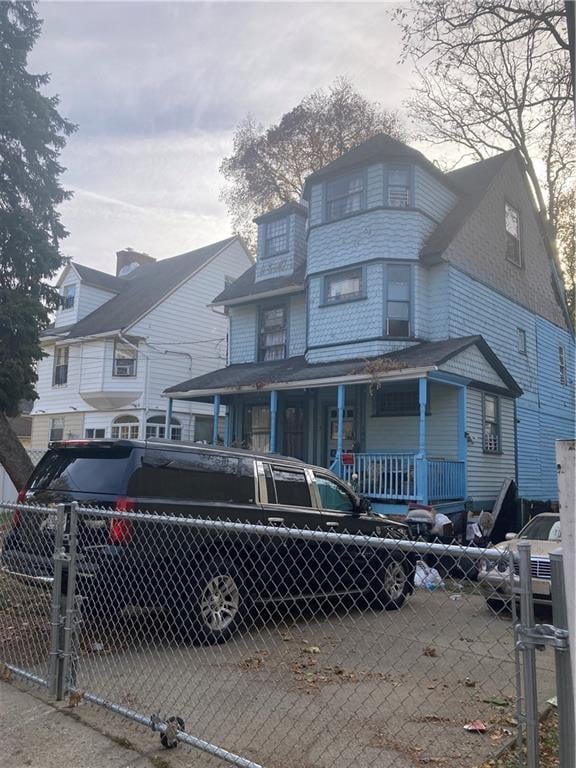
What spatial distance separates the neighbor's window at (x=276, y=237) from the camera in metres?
19.0

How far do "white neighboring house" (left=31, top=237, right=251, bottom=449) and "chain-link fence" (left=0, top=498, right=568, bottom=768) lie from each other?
16.4 m

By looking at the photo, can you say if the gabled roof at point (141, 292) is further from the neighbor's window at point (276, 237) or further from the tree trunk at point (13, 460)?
the tree trunk at point (13, 460)

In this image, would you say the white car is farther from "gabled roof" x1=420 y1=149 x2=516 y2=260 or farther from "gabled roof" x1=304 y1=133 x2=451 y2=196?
"gabled roof" x1=304 y1=133 x2=451 y2=196

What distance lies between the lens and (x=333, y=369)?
47.2 ft

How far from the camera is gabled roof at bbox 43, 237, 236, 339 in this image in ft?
76.1

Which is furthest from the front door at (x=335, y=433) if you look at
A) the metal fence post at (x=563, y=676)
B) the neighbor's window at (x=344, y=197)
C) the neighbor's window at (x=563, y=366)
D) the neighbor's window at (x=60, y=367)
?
the neighbor's window at (x=60, y=367)

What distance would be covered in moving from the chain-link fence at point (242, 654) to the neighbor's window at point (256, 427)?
10.9m

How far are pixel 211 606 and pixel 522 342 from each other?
15725 millimetres

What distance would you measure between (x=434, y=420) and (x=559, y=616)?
40.7 ft

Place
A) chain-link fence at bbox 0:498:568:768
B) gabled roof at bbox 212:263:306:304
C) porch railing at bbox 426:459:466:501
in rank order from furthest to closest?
gabled roof at bbox 212:263:306:304, porch railing at bbox 426:459:466:501, chain-link fence at bbox 0:498:568:768

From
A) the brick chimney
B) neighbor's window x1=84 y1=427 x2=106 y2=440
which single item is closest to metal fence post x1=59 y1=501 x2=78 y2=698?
neighbor's window x1=84 y1=427 x2=106 y2=440

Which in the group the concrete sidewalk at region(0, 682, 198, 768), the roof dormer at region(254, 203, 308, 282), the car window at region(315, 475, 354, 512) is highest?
the roof dormer at region(254, 203, 308, 282)

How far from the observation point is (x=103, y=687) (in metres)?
4.41

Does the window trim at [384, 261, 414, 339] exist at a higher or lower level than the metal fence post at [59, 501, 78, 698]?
higher
